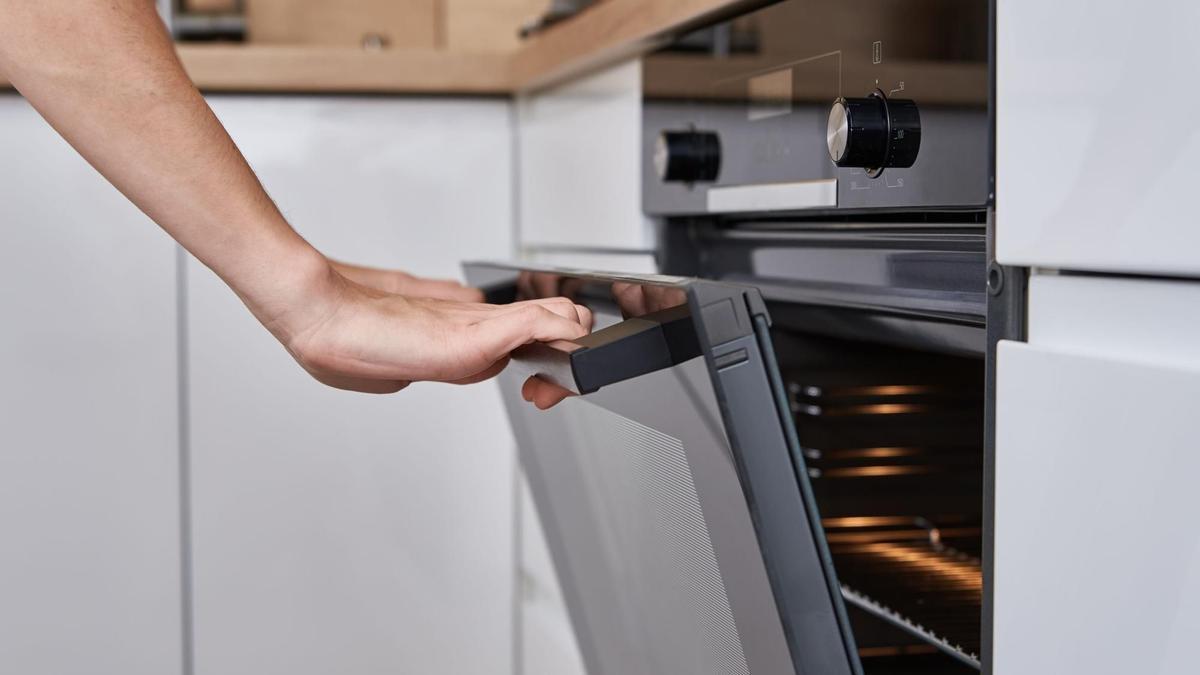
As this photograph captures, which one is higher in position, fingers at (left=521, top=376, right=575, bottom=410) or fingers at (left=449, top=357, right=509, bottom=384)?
fingers at (left=449, top=357, right=509, bottom=384)

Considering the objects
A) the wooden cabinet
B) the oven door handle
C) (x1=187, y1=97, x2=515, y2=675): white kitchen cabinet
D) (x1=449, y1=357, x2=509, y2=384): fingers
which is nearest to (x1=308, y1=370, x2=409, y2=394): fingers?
(x1=449, y1=357, x2=509, y2=384): fingers

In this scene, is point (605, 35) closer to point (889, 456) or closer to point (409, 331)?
point (889, 456)

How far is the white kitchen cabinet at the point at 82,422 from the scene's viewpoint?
1498mm

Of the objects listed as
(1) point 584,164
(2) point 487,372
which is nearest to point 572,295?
(2) point 487,372

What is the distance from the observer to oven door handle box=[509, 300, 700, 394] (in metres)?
0.57

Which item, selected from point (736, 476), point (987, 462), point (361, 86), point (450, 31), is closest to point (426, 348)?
point (736, 476)

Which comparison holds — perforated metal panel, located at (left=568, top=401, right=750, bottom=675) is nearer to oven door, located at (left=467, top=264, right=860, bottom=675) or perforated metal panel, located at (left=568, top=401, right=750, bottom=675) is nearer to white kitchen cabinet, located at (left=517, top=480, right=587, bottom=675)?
oven door, located at (left=467, top=264, right=860, bottom=675)

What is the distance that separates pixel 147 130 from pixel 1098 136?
447 millimetres

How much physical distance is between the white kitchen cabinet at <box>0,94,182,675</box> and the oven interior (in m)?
0.84

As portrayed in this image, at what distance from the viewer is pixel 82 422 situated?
59.6 inches

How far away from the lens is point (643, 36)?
1.05m

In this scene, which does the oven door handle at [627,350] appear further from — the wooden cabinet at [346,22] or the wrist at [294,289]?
the wooden cabinet at [346,22]

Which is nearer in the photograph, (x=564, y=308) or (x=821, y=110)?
(x=564, y=308)

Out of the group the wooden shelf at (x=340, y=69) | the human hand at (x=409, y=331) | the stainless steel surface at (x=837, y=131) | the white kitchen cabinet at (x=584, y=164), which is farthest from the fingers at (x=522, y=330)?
the wooden shelf at (x=340, y=69)
